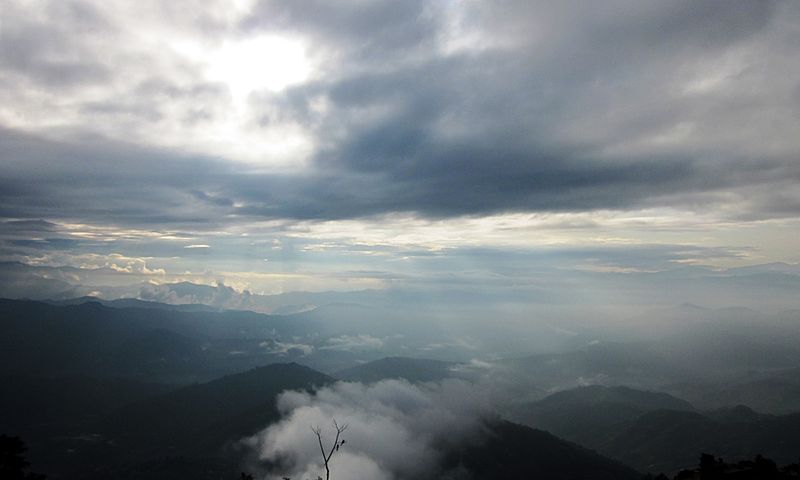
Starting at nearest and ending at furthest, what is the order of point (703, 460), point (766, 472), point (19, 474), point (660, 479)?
point (19, 474) → point (766, 472) → point (703, 460) → point (660, 479)

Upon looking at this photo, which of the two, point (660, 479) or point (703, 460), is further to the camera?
point (660, 479)

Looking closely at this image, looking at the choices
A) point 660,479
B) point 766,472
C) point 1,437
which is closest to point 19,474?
point 1,437

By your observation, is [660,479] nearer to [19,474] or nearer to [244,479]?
[244,479]

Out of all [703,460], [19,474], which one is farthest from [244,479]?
[703,460]

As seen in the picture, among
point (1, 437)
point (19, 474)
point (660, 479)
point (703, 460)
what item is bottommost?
point (660, 479)

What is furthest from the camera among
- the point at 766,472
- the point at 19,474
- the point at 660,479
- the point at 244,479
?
the point at 660,479

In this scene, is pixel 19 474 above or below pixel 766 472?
above

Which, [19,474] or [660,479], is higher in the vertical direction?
[19,474]

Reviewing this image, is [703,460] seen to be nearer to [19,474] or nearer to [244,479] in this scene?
[244,479]

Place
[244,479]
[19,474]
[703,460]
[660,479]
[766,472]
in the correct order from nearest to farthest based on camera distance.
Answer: [19,474] < [766,472] < [244,479] < [703,460] < [660,479]
